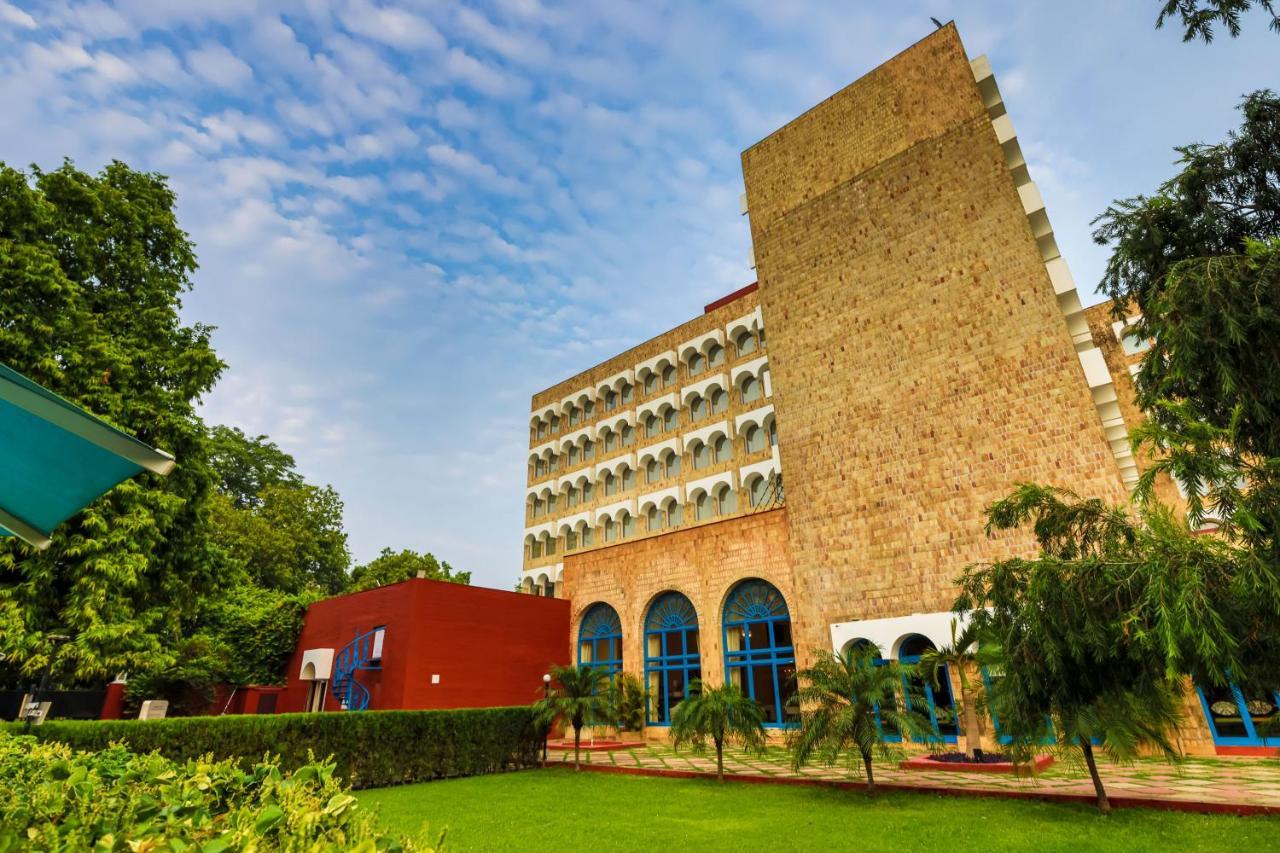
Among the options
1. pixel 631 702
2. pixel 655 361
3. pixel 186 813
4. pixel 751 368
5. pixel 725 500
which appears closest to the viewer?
pixel 186 813

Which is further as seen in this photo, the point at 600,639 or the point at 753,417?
the point at 753,417

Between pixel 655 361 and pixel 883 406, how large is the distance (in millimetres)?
13997

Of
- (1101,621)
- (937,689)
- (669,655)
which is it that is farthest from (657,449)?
(1101,621)

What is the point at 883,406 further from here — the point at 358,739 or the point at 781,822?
the point at 358,739

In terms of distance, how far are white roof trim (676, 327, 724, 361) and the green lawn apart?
1973 centimetres

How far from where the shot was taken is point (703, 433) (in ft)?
91.3

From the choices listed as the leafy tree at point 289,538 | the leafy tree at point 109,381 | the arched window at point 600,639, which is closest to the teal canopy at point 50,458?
the leafy tree at point 109,381

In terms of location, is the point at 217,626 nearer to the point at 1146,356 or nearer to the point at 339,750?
the point at 339,750

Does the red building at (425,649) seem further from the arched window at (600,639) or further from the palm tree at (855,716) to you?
the palm tree at (855,716)

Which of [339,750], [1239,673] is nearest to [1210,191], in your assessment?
[1239,673]

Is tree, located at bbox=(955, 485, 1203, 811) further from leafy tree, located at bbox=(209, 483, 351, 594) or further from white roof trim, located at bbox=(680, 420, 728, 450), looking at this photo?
leafy tree, located at bbox=(209, 483, 351, 594)

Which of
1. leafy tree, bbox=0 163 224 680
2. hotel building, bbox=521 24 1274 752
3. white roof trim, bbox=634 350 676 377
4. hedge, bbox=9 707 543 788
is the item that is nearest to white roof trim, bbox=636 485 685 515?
hotel building, bbox=521 24 1274 752

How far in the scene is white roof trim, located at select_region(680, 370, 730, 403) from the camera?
91.3ft

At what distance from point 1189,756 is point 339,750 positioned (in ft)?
56.9
